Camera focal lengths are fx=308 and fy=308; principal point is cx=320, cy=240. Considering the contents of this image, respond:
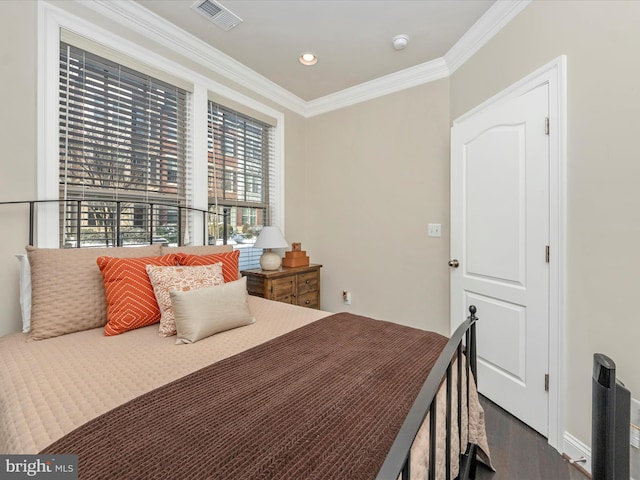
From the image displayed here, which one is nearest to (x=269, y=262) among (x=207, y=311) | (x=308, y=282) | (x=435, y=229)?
(x=308, y=282)

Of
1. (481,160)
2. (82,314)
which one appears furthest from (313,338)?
(481,160)

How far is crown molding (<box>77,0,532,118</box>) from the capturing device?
204cm

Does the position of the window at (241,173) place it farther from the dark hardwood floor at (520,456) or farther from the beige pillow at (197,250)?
the dark hardwood floor at (520,456)

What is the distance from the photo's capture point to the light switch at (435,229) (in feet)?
9.12

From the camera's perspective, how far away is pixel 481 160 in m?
2.21

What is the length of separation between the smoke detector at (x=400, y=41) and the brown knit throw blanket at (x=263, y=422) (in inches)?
92.3

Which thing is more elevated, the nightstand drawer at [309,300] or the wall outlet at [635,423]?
the nightstand drawer at [309,300]

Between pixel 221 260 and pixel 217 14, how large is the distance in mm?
1727

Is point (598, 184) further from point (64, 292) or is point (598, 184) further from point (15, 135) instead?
point (15, 135)

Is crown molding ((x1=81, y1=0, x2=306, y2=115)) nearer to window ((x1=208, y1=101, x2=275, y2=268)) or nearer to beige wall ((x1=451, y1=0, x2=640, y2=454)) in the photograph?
window ((x1=208, y1=101, x2=275, y2=268))

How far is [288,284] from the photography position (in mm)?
2992

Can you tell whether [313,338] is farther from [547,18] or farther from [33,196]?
[547,18]

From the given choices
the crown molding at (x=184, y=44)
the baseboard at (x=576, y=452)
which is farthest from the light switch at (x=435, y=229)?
the crown molding at (x=184, y=44)

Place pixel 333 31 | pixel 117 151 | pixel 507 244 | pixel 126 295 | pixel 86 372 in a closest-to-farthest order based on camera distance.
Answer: pixel 86 372 < pixel 126 295 < pixel 507 244 < pixel 117 151 < pixel 333 31
